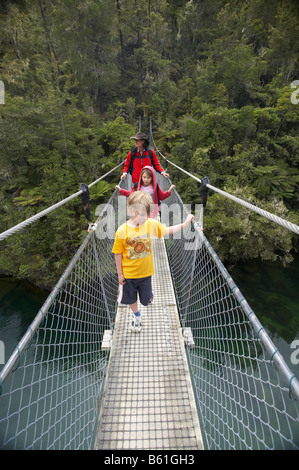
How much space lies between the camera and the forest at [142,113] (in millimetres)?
4992

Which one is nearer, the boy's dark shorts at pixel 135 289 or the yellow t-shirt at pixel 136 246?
the yellow t-shirt at pixel 136 246

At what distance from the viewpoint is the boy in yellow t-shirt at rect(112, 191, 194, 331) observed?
106 centimetres

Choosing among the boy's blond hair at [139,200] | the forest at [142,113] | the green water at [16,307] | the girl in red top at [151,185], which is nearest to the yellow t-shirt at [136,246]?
the boy's blond hair at [139,200]

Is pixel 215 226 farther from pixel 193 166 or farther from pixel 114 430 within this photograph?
pixel 114 430

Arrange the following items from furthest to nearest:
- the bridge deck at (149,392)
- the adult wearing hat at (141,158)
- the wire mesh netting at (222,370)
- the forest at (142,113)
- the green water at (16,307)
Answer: the forest at (142,113)
the green water at (16,307)
the adult wearing hat at (141,158)
the bridge deck at (149,392)
the wire mesh netting at (222,370)

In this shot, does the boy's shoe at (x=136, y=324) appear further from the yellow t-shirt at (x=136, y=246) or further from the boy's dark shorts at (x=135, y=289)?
the yellow t-shirt at (x=136, y=246)

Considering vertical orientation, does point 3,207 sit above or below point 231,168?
below

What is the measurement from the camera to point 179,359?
136 centimetres

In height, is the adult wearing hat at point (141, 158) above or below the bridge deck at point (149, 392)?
above

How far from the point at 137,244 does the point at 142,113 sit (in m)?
9.56

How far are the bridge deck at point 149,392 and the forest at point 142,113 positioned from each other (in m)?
3.45

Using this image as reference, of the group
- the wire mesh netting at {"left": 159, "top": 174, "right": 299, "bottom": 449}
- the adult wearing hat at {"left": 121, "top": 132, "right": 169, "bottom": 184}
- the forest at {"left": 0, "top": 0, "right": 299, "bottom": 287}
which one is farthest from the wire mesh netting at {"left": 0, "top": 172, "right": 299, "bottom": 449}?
the forest at {"left": 0, "top": 0, "right": 299, "bottom": 287}
